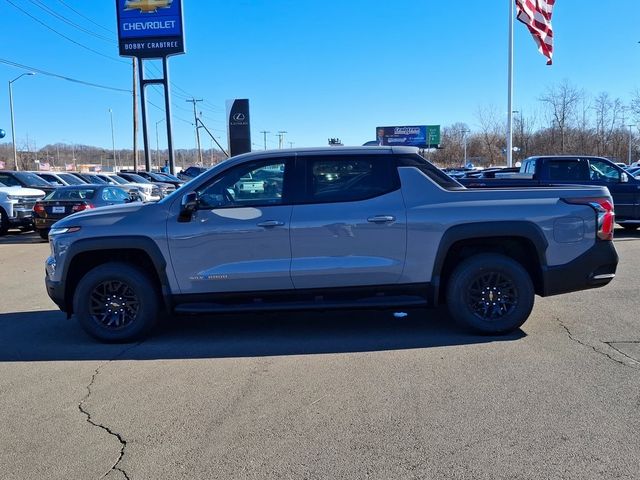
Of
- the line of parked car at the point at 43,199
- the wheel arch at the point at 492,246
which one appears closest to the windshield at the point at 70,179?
the line of parked car at the point at 43,199

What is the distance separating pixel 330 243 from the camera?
5.30 metres

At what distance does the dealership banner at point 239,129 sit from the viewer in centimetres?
2252

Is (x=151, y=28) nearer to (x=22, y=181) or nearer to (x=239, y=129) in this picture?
(x=239, y=129)

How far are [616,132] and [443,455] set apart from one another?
64570mm

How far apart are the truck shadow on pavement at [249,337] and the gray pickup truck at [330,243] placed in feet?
0.92

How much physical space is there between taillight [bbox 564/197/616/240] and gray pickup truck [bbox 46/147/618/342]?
0.01 meters

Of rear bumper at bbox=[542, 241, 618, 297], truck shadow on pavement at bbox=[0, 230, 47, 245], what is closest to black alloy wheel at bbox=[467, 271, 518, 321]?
rear bumper at bbox=[542, 241, 618, 297]

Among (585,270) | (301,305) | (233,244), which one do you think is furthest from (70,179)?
(585,270)

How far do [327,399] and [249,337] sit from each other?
180cm

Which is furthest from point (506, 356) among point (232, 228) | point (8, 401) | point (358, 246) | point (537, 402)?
point (8, 401)

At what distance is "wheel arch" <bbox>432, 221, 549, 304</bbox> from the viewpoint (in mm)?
5324

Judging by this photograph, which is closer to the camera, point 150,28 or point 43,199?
point 43,199

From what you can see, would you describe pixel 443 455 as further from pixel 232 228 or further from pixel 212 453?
pixel 232 228

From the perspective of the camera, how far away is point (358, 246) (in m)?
5.32
